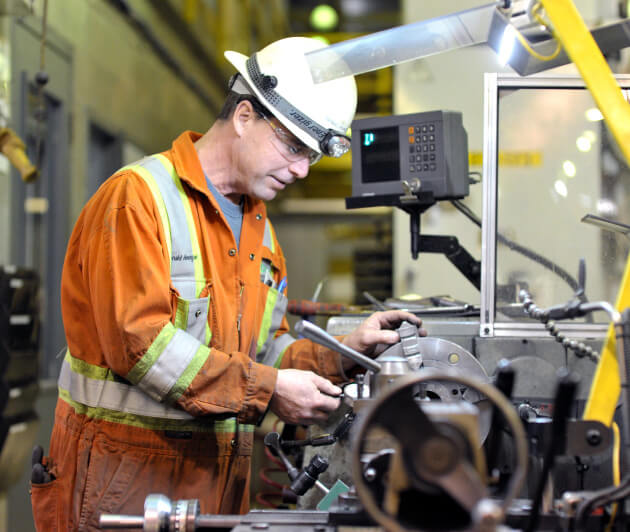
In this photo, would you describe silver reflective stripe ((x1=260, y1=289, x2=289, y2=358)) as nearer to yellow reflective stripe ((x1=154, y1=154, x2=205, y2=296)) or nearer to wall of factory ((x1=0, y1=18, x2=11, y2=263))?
yellow reflective stripe ((x1=154, y1=154, x2=205, y2=296))

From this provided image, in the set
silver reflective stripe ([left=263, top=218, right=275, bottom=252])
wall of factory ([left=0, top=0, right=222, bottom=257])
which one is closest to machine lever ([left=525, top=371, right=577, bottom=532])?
silver reflective stripe ([left=263, top=218, right=275, bottom=252])

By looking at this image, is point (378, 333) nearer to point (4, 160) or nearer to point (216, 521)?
point (216, 521)

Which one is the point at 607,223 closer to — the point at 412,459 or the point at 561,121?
the point at 561,121

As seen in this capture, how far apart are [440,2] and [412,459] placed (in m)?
3.49

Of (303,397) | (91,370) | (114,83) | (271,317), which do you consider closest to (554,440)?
(303,397)

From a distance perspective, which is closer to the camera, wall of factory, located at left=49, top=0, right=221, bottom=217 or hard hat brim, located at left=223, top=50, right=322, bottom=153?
hard hat brim, located at left=223, top=50, right=322, bottom=153

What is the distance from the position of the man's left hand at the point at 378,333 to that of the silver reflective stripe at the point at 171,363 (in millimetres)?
330

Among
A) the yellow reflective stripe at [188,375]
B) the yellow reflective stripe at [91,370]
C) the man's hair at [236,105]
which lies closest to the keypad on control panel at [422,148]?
the man's hair at [236,105]

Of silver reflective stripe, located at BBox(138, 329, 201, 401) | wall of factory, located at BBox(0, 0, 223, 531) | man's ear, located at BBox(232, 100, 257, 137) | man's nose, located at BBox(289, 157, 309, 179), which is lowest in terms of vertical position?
silver reflective stripe, located at BBox(138, 329, 201, 401)

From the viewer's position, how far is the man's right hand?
131 centimetres

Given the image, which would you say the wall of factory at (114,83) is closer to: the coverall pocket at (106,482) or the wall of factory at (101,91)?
the wall of factory at (101,91)

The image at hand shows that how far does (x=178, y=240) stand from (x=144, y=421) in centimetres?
36

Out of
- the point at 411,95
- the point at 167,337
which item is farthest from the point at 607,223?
the point at 411,95

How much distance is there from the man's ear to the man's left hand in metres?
0.51
